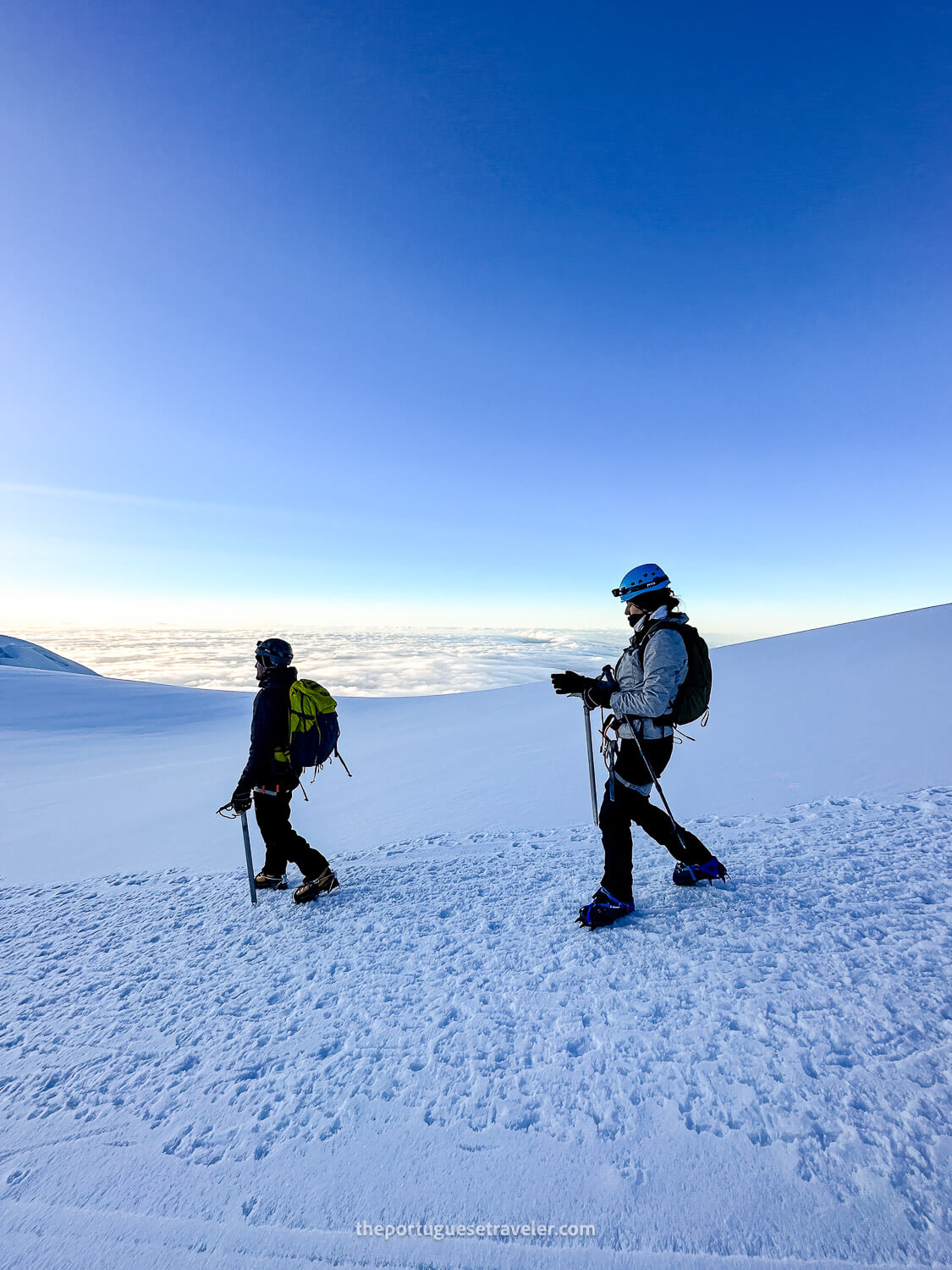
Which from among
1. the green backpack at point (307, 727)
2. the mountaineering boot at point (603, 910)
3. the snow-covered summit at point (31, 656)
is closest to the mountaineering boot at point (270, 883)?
the green backpack at point (307, 727)

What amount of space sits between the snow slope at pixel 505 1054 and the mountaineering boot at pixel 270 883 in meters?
0.16

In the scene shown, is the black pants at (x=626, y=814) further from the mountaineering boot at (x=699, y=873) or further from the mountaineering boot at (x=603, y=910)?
the mountaineering boot at (x=699, y=873)

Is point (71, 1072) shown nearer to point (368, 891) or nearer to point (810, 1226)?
point (368, 891)

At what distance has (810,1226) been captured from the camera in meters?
1.93

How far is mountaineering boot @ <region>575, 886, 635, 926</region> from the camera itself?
3.68 m

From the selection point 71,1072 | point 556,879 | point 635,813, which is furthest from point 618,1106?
point 71,1072

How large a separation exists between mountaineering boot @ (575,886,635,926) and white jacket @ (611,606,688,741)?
0.98 m

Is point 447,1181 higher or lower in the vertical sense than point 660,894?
lower

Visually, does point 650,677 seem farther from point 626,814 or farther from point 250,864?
point 250,864

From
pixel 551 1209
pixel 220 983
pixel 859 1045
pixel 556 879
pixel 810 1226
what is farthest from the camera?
pixel 556 879

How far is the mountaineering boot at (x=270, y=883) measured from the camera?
5074 millimetres

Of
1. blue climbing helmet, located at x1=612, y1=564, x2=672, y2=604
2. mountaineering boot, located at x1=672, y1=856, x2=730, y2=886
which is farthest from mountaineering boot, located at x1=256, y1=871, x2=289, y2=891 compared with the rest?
blue climbing helmet, located at x1=612, y1=564, x2=672, y2=604

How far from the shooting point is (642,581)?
371 centimetres

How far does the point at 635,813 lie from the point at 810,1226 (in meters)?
2.08
